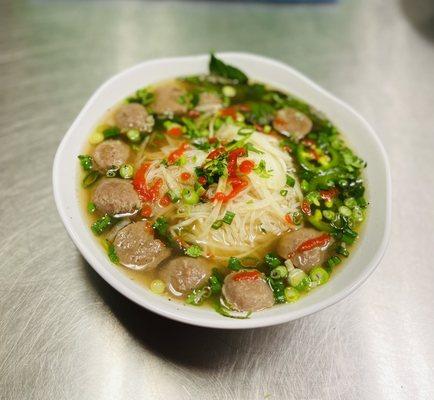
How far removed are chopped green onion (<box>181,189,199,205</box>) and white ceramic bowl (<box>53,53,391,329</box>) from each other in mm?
637

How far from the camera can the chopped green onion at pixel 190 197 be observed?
115 inches

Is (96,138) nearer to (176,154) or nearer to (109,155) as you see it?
(109,155)

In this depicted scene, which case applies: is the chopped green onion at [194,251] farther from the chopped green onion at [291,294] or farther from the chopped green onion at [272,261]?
the chopped green onion at [291,294]

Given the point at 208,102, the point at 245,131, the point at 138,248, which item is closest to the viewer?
the point at 138,248

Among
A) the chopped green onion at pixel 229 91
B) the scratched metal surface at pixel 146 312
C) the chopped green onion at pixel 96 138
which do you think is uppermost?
the chopped green onion at pixel 229 91

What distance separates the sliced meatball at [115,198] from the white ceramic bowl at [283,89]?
145mm

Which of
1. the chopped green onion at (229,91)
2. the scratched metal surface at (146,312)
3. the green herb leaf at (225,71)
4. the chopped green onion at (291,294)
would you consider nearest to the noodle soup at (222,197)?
the chopped green onion at (291,294)

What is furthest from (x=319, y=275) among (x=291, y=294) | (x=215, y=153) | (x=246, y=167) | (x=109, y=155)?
(x=109, y=155)

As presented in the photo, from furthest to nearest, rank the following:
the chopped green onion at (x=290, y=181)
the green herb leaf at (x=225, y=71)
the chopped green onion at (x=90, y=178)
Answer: the green herb leaf at (x=225, y=71)
the chopped green onion at (x=290, y=181)
the chopped green onion at (x=90, y=178)

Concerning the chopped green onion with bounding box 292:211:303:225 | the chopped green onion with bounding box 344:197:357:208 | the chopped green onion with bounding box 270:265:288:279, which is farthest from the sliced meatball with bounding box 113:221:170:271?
the chopped green onion with bounding box 344:197:357:208

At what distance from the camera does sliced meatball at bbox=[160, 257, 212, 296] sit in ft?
8.51

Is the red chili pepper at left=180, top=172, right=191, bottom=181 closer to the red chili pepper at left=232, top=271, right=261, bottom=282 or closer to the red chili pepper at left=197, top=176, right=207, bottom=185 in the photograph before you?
the red chili pepper at left=197, top=176, right=207, bottom=185

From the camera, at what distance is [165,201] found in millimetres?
2998

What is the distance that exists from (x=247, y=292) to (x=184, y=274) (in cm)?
39
